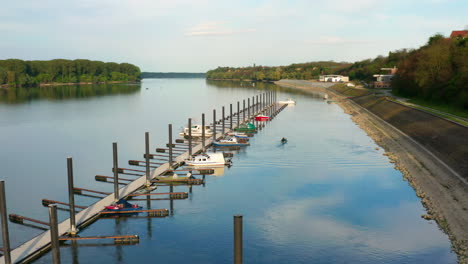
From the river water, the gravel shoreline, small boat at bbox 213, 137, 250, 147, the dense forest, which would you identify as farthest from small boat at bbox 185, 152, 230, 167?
the dense forest

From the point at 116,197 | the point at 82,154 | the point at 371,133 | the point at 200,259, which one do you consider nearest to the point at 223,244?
the point at 200,259

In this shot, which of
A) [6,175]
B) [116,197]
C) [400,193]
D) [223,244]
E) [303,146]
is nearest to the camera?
[223,244]

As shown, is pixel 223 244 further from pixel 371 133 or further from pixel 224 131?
pixel 371 133

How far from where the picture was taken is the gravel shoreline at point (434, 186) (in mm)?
30359

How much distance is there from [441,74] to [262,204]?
215 feet

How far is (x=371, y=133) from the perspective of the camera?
7712cm

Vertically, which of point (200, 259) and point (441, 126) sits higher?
point (441, 126)

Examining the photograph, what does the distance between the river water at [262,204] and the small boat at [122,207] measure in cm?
90

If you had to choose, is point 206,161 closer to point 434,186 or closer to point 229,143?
point 229,143

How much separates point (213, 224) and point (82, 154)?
103ft

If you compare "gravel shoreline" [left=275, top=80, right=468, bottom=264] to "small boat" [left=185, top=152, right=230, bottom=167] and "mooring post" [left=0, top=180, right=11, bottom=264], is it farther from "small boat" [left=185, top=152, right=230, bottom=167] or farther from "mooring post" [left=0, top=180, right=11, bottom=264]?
"mooring post" [left=0, top=180, right=11, bottom=264]

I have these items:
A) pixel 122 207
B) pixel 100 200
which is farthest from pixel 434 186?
pixel 100 200

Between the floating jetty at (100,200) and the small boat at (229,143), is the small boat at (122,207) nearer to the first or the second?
the floating jetty at (100,200)

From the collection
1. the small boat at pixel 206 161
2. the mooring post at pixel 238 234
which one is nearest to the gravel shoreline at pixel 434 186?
the mooring post at pixel 238 234
